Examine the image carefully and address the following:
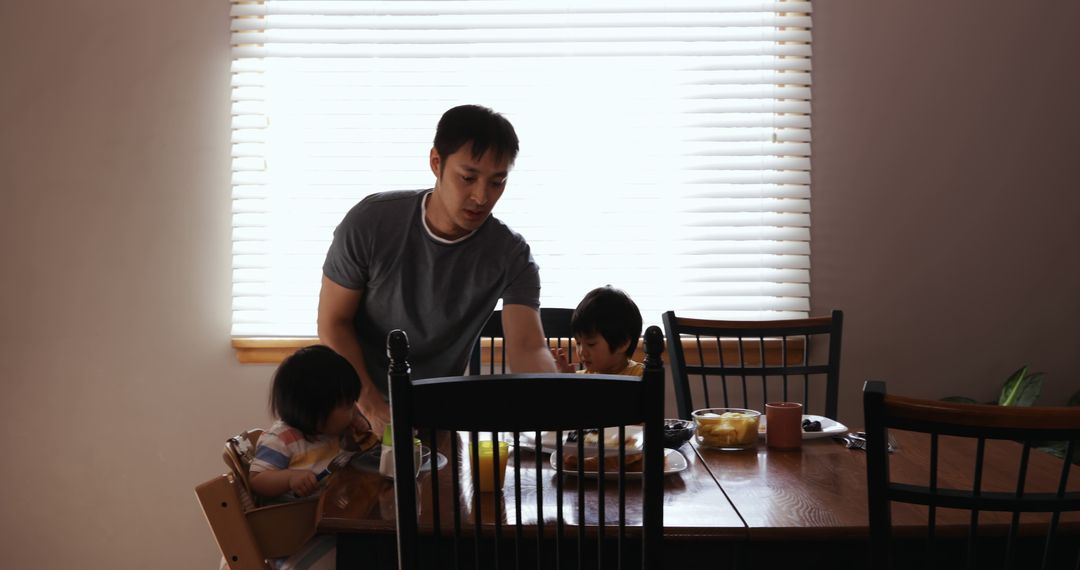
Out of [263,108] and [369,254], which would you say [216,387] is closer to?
[263,108]

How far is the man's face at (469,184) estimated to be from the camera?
204 cm

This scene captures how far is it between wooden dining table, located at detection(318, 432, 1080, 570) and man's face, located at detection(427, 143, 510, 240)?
62cm

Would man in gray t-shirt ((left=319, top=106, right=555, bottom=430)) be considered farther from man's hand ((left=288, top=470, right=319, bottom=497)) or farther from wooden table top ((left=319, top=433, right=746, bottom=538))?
wooden table top ((left=319, top=433, right=746, bottom=538))

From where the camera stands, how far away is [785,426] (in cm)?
183

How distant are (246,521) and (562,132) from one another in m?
1.85

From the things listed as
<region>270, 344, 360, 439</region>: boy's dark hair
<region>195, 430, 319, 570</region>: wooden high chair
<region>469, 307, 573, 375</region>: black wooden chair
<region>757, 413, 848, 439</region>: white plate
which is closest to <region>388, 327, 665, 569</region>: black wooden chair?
<region>195, 430, 319, 570</region>: wooden high chair

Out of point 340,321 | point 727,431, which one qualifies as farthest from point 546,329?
point 727,431

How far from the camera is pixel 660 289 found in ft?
10.1

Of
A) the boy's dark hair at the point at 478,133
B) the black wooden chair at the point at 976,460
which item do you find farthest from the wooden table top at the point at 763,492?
the boy's dark hair at the point at 478,133

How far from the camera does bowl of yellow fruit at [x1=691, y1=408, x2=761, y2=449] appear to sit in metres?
1.82

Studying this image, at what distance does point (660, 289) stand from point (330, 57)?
1.40 meters

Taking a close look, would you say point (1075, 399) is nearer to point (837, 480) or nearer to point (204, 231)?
point (837, 480)

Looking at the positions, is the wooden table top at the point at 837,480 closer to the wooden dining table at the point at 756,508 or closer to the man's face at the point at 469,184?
the wooden dining table at the point at 756,508

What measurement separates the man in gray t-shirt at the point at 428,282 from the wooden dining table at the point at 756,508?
56cm
